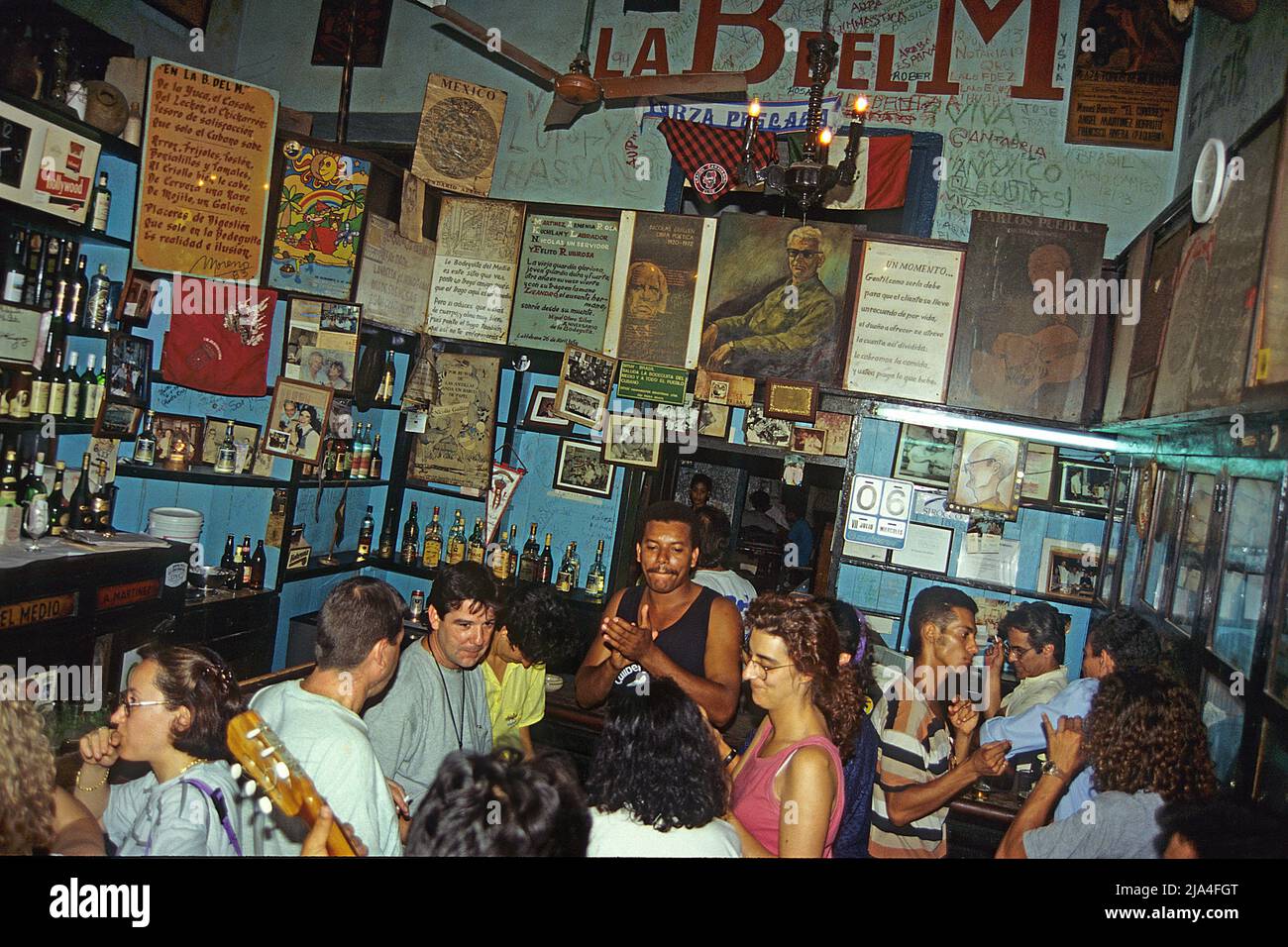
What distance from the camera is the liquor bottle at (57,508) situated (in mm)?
4281

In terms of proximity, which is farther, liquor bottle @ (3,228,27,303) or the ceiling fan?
the ceiling fan

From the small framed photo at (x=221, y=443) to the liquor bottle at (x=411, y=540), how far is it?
52.0 inches

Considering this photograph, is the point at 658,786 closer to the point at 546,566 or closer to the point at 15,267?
the point at 15,267

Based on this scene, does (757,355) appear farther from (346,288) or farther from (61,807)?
(61,807)

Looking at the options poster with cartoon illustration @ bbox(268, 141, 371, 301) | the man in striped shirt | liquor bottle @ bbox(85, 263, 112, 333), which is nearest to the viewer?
the man in striped shirt

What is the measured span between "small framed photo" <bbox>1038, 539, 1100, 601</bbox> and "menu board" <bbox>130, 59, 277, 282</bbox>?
16.2 ft

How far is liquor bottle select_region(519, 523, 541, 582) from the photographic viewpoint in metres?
6.00

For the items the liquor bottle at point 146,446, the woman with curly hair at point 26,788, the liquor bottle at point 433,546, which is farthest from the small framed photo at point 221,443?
the woman with curly hair at point 26,788

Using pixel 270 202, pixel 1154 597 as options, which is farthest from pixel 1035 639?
pixel 270 202

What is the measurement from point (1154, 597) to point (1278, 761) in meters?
1.43

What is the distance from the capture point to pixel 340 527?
6.07 m

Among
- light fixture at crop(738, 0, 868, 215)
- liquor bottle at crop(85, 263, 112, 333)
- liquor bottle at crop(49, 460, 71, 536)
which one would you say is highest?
light fixture at crop(738, 0, 868, 215)

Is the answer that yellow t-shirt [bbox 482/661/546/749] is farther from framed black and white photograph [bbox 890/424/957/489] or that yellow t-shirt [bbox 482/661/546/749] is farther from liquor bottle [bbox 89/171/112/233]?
liquor bottle [bbox 89/171/112/233]

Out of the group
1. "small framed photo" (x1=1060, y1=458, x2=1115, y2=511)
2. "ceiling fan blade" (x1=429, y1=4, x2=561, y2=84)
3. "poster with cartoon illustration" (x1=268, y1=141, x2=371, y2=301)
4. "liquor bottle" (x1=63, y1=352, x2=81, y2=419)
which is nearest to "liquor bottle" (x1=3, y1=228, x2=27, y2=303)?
"liquor bottle" (x1=63, y1=352, x2=81, y2=419)
